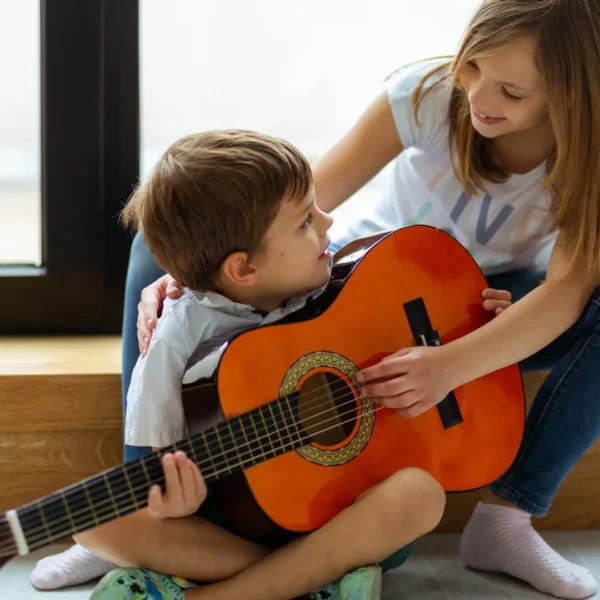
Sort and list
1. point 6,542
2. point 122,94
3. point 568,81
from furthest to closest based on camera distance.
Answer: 1. point 122,94
2. point 568,81
3. point 6,542

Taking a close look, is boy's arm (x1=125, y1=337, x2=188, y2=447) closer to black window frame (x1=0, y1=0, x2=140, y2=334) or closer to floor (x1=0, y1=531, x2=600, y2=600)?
floor (x1=0, y1=531, x2=600, y2=600)

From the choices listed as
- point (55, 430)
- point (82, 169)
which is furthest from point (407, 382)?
point (82, 169)

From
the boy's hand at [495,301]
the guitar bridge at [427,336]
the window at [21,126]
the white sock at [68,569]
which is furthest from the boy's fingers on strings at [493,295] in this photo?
the window at [21,126]

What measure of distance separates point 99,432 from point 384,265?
0.58 metres

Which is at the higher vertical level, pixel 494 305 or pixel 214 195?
pixel 214 195

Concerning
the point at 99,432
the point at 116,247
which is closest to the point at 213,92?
the point at 116,247

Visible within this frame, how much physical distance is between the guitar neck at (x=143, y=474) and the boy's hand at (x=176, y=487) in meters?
0.01

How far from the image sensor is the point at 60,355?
5.15ft

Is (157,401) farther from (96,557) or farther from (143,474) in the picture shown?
(96,557)

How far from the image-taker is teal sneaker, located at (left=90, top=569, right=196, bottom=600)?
1.07 metres

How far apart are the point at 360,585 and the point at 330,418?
0.21 m

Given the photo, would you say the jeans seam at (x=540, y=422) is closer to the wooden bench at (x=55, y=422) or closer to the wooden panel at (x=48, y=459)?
the wooden bench at (x=55, y=422)

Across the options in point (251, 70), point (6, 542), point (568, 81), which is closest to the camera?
point (6, 542)

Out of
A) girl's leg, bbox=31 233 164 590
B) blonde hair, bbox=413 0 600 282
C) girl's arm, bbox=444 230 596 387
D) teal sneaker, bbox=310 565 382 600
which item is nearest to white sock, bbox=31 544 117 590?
girl's leg, bbox=31 233 164 590
